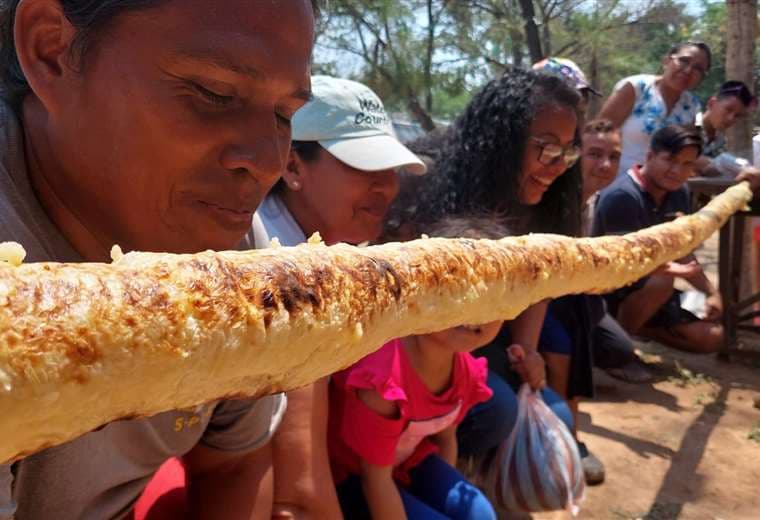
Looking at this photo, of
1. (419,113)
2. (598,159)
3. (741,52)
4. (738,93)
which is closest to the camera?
(598,159)

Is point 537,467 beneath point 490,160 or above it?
beneath

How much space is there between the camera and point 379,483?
5.75 ft

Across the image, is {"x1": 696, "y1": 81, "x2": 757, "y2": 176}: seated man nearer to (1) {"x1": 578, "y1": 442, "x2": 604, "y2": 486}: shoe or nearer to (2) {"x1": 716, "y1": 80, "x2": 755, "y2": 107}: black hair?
(2) {"x1": 716, "y1": 80, "x2": 755, "y2": 107}: black hair

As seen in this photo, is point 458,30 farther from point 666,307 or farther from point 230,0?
point 230,0

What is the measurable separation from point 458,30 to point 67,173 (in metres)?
11.0

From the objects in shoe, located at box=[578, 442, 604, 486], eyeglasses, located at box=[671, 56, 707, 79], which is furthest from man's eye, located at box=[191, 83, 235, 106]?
eyeglasses, located at box=[671, 56, 707, 79]

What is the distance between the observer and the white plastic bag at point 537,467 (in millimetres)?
2350

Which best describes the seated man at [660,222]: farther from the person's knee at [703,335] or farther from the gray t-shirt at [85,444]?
the gray t-shirt at [85,444]

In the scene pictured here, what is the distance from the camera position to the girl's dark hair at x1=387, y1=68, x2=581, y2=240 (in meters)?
2.52

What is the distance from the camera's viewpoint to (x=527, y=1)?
8.66 m

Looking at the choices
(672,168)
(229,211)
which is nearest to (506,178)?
(229,211)

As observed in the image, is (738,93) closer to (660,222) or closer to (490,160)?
(660,222)

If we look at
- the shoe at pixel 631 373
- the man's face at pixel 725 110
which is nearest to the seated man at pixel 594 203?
the shoe at pixel 631 373

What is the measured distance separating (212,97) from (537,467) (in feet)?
6.08
